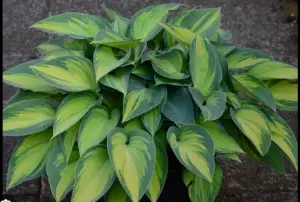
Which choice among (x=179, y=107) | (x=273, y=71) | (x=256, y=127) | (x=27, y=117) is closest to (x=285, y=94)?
(x=273, y=71)

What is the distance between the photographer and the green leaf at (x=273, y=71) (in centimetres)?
138

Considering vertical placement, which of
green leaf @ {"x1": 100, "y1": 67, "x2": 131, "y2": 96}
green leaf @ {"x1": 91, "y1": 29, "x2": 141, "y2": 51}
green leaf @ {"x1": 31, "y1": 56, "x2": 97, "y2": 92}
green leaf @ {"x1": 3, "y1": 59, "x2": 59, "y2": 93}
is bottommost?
green leaf @ {"x1": 3, "y1": 59, "x2": 59, "y2": 93}

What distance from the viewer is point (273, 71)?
1.39 m

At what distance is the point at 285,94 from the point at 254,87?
12 centimetres

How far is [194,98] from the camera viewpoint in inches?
Answer: 48.8

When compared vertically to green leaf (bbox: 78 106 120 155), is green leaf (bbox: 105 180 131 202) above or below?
below

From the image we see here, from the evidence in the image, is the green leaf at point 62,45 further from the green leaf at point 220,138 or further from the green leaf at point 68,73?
the green leaf at point 220,138

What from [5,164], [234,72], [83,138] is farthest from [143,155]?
[5,164]

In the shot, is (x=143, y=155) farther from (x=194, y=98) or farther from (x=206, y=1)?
(x=206, y=1)

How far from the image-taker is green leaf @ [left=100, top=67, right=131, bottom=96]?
49.3 inches

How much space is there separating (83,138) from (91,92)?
0.47ft

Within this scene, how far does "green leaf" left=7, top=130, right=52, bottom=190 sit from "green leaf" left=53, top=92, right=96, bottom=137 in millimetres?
126

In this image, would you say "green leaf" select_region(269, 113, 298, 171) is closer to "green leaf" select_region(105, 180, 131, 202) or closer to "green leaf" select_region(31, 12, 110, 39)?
"green leaf" select_region(105, 180, 131, 202)

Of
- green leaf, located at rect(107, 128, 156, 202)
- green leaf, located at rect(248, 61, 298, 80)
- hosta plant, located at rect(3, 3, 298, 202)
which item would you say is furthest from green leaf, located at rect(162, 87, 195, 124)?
green leaf, located at rect(248, 61, 298, 80)
